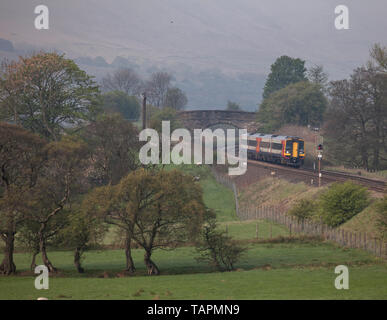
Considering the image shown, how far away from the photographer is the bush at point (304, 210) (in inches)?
2135

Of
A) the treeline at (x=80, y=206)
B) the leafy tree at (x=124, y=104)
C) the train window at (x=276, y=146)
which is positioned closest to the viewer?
the treeline at (x=80, y=206)

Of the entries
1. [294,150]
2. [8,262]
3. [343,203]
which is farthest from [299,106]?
[8,262]

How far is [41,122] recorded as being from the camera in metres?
71.8

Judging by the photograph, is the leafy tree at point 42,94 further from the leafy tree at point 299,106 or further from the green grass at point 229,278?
the leafy tree at point 299,106

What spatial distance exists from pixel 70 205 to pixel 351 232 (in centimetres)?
2387

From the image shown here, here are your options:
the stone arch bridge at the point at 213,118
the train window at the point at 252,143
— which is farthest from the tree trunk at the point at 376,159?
the stone arch bridge at the point at 213,118

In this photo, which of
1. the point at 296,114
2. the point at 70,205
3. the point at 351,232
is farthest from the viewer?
the point at 296,114

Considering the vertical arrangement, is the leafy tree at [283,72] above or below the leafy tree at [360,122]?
above

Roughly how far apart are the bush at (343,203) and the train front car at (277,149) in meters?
33.3

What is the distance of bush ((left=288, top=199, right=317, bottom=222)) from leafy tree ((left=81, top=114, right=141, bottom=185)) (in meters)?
19.0

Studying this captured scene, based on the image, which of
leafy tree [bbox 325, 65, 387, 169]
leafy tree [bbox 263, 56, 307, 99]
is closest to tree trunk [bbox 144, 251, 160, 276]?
leafy tree [bbox 325, 65, 387, 169]
